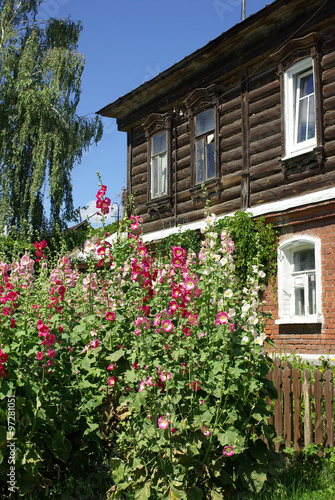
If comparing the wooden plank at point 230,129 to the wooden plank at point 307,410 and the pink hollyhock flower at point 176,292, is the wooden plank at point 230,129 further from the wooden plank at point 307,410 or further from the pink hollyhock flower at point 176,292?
the pink hollyhock flower at point 176,292

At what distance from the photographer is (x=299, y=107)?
9.56 metres

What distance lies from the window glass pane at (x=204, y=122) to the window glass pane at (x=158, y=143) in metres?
1.33

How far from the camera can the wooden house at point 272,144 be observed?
880 centimetres

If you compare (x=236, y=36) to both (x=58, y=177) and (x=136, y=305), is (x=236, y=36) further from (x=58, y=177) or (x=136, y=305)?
(x=58, y=177)

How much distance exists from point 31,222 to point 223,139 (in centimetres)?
1054

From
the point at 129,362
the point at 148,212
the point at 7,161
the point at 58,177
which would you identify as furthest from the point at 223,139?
the point at 7,161

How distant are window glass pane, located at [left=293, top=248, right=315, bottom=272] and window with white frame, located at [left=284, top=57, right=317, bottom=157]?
1.76m

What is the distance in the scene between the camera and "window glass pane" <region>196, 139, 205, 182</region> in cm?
1187

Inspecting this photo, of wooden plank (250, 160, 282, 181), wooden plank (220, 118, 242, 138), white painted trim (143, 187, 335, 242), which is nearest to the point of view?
white painted trim (143, 187, 335, 242)

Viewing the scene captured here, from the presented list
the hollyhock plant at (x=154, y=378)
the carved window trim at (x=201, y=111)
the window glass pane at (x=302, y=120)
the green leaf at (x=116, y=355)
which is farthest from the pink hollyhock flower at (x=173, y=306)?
the carved window trim at (x=201, y=111)

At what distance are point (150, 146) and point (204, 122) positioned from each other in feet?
7.00

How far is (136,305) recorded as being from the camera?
4.03 metres

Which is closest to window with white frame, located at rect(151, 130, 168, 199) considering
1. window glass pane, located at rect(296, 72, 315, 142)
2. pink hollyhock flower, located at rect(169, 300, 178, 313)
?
window glass pane, located at rect(296, 72, 315, 142)

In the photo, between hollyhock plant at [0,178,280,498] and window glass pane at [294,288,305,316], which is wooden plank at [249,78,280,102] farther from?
hollyhock plant at [0,178,280,498]
